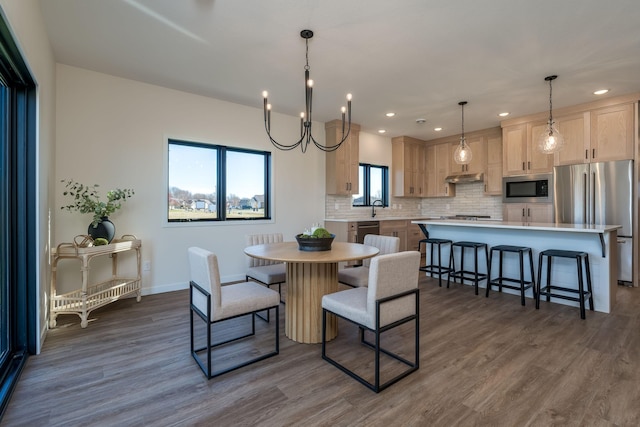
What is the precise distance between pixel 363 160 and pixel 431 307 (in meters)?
3.53

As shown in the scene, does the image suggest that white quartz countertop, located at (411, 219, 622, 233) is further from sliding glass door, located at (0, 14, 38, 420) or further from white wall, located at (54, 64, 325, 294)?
sliding glass door, located at (0, 14, 38, 420)

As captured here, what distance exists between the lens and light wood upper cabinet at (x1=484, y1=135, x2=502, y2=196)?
5.82 meters

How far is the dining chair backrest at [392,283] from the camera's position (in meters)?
1.84

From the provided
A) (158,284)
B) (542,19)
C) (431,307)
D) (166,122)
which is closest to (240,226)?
(158,284)

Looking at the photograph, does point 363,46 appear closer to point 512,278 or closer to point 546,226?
point 546,226

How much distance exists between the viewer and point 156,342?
99.7 inches

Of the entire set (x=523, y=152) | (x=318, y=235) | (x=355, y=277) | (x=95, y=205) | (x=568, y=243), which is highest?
(x=523, y=152)

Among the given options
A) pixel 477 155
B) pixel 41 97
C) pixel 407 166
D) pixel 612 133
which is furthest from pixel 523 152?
pixel 41 97

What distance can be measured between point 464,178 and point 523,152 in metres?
1.19

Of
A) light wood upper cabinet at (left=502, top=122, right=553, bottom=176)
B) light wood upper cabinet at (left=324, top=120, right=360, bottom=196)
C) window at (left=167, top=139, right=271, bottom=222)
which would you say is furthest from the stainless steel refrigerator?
window at (left=167, top=139, right=271, bottom=222)

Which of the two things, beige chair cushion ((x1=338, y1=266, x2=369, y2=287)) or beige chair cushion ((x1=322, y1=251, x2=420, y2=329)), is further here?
beige chair cushion ((x1=338, y1=266, x2=369, y2=287))

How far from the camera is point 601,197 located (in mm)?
4363

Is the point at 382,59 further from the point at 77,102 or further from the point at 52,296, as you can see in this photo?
the point at 52,296

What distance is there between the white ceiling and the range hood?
190 cm
